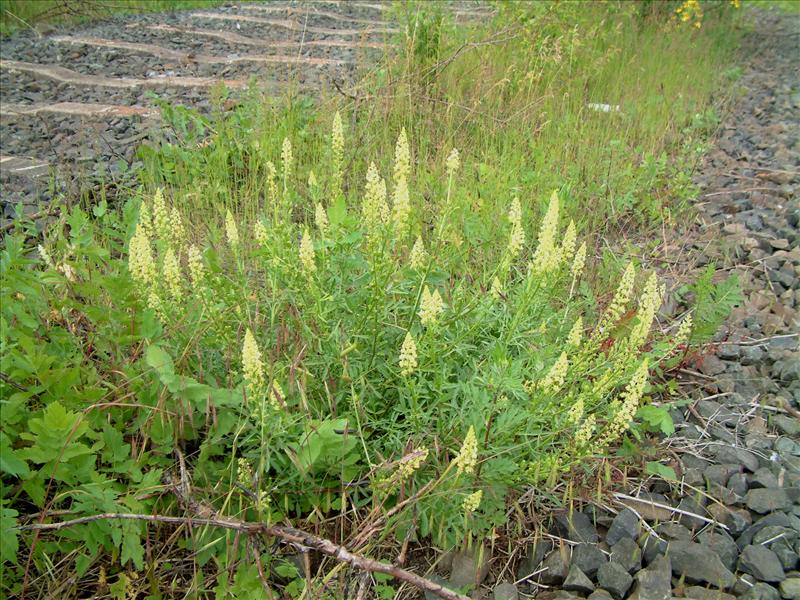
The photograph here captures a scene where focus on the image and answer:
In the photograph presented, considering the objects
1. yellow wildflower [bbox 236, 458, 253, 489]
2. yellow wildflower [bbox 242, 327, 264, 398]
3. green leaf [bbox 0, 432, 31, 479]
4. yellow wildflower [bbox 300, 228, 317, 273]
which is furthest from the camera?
yellow wildflower [bbox 300, 228, 317, 273]

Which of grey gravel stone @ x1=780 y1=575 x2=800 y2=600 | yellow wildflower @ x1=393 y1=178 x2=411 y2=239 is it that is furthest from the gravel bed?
yellow wildflower @ x1=393 y1=178 x2=411 y2=239

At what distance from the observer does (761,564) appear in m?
1.88

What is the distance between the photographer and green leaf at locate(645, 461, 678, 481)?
2170mm

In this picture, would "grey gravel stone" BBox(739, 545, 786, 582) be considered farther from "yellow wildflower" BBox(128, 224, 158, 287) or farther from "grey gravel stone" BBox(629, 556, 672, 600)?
"yellow wildflower" BBox(128, 224, 158, 287)

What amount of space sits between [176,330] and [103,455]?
438 mm

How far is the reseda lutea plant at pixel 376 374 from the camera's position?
5.99 ft

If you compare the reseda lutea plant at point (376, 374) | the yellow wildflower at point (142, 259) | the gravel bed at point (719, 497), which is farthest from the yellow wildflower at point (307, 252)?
the gravel bed at point (719, 497)

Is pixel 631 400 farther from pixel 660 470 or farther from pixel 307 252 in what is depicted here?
pixel 307 252

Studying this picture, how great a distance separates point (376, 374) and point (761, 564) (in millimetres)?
1245

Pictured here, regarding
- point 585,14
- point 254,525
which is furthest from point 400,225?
point 585,14

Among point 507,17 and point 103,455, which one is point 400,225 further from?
point 507,17

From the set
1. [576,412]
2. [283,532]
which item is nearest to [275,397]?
[283,532]

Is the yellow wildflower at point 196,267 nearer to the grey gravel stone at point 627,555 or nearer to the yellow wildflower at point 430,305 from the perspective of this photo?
the yellow wildflower at point 430,305

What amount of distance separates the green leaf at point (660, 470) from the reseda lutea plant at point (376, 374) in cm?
20
